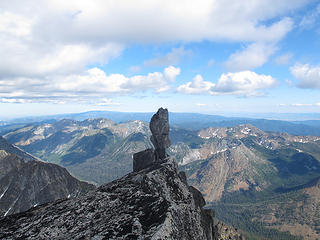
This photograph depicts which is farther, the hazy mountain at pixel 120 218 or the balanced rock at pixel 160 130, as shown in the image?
the balanced rock at pixel 160 130

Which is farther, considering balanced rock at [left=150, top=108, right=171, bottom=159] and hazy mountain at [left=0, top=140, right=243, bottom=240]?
balanced rock at [left=150, top=108, right=171, bottom=159]

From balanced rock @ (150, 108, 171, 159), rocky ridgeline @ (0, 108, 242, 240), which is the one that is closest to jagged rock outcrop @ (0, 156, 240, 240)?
rocky ridgeline @ (0, 108, 242, 240)

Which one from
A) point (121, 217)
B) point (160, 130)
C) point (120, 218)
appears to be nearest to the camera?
point (120, 218)

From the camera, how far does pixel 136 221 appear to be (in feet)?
36.7

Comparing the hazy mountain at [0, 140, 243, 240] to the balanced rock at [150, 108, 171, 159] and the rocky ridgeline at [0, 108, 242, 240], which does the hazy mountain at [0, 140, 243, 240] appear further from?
the balanced rock at [150, 108, 171, 159]

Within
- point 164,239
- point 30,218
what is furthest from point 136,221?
point 30,218

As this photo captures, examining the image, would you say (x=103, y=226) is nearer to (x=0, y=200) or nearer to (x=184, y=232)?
(x=184, y=232)

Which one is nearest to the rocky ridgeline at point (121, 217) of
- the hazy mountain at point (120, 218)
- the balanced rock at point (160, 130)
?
the hazy mountain at point (120, 218)

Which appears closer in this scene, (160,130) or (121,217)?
(121,217)

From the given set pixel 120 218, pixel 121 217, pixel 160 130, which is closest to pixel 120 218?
pixel 120 218

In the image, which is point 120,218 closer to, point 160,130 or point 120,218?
point 120,218

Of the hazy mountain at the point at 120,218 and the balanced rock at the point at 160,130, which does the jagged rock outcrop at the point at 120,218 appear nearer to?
the hazy mountain at the point at 120,218

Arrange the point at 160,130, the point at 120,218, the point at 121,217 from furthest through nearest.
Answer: the point at 160,130 < the point at 121,217 < the point at 120,218

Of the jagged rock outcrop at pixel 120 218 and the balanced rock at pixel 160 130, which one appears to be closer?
the jagged rock outcrop at pixel 120 218
